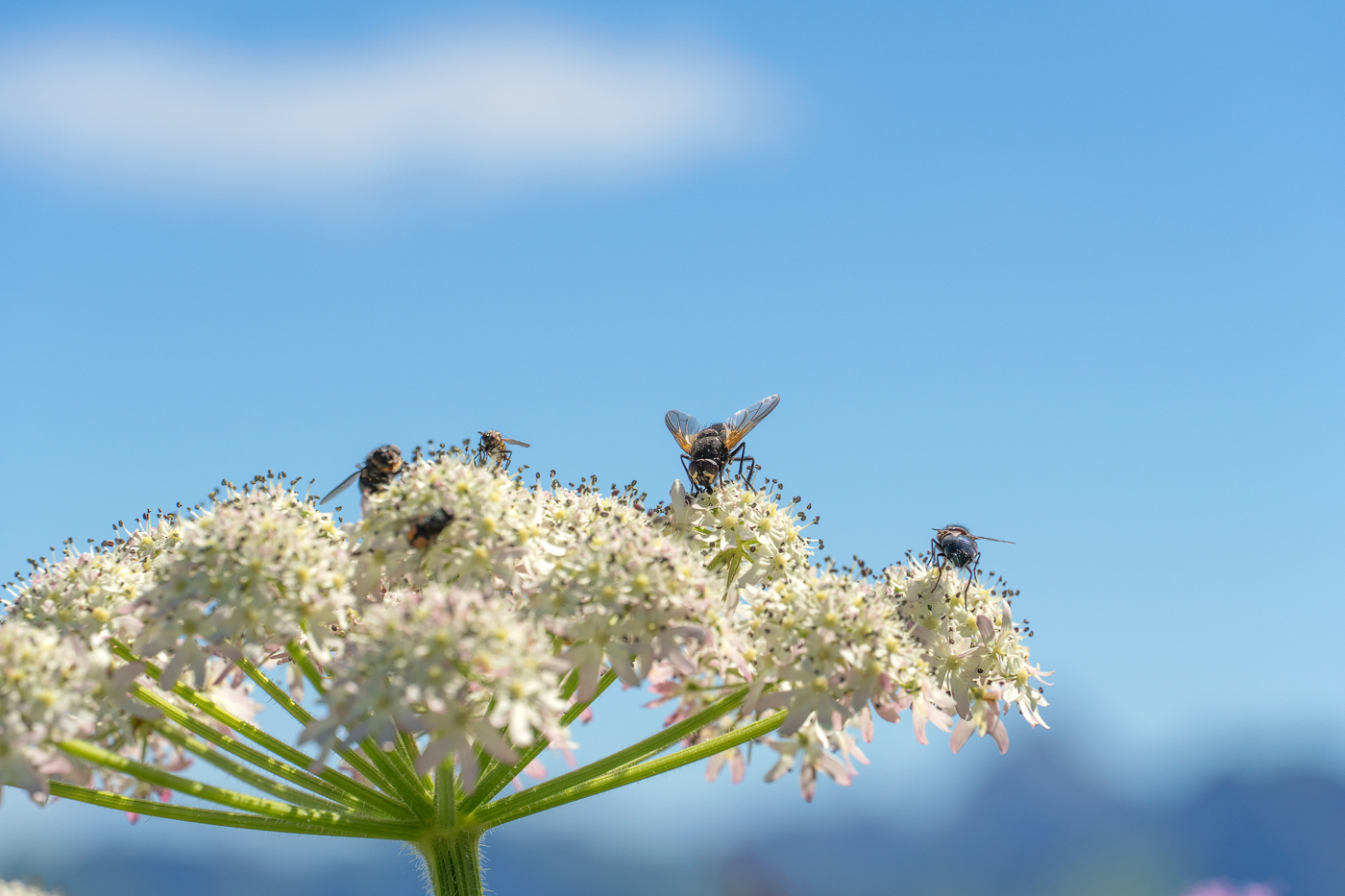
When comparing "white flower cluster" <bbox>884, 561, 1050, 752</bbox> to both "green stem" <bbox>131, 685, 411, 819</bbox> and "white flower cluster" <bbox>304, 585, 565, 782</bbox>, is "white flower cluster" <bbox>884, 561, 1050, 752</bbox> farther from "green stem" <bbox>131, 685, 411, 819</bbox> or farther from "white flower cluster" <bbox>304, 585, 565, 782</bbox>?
"green stem" <bbox>131, 685, 411, 819</bbox>

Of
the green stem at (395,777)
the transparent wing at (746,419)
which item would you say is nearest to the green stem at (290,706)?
the green stem at (395,777)

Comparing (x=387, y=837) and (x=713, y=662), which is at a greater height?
(x=713, y=662)

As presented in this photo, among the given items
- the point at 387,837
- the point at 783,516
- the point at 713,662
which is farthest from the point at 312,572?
the point at 783,516

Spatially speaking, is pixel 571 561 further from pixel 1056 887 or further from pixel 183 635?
pixel 1056 887

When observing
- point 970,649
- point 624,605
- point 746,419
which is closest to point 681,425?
point 746,419

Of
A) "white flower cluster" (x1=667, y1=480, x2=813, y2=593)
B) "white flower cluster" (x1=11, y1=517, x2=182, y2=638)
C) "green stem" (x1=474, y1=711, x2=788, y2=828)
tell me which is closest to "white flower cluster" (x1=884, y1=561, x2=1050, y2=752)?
"white flower cluster" (x1=667, y1=480, x2=813, y2=593)

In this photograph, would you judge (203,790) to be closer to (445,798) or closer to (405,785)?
(405,785)
